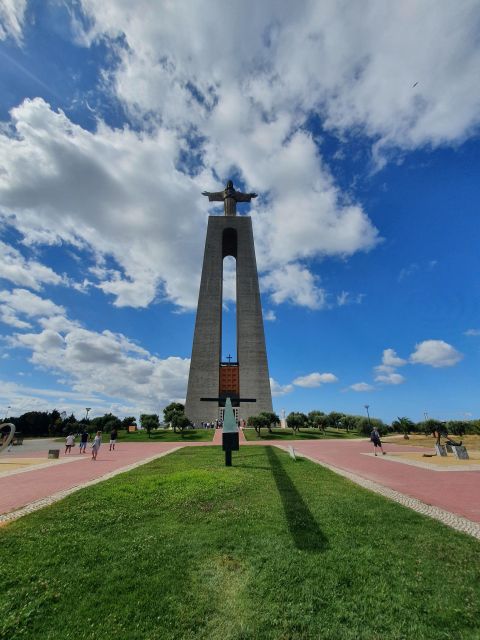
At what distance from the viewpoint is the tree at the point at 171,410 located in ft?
126

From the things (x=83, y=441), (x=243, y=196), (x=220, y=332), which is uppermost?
(x=243, y=196)

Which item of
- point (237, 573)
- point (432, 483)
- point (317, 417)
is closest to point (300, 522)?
point (237, 573)

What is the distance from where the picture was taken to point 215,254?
56406 millimetres

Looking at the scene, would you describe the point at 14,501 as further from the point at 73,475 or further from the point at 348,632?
the point at 348,632

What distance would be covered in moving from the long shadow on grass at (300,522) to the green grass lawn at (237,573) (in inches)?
1.4

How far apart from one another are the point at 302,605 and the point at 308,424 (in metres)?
43.3

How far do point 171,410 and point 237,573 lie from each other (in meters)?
39.7

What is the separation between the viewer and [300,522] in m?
6.14

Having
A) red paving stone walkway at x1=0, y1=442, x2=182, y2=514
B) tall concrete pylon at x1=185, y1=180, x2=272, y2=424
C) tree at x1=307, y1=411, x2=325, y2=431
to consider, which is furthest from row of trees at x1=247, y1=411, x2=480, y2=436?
red paving stone walkway at x1=0, y1=442, x2=182, y2=514

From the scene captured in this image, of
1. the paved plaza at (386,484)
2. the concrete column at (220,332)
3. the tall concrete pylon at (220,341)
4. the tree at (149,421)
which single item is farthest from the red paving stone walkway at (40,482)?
the concrete column at (220,332)

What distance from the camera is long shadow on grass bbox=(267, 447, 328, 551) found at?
523cm

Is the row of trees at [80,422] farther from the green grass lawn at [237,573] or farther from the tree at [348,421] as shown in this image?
the green grass lawn at [237,573]

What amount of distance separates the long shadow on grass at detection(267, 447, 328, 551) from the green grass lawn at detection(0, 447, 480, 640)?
0.04 m

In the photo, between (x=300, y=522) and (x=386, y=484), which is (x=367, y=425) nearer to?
(x=386, y=484)
